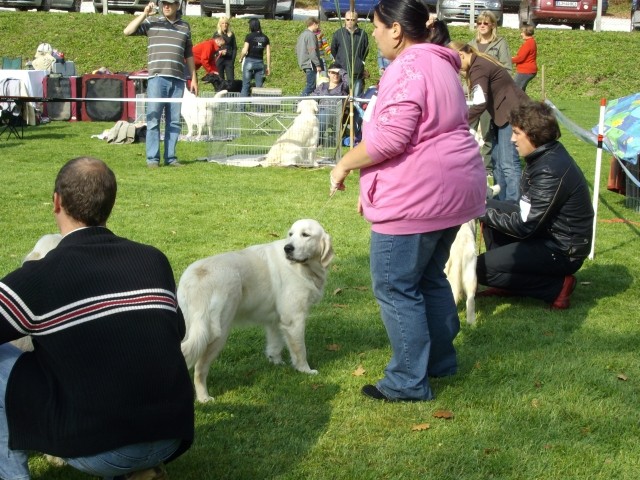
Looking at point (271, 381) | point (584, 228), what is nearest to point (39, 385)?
point (271, 381)

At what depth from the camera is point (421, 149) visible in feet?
13.2

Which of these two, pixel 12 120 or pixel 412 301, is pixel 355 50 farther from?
pixel 412 301

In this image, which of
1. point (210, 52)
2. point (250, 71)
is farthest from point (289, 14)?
point (210, 52)

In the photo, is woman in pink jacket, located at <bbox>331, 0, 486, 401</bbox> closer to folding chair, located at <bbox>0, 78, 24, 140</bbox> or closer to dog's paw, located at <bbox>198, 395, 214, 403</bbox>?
dog's paw, located at <bbox>198, 395, 214, 403</bbox>

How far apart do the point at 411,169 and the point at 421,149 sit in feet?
0.35

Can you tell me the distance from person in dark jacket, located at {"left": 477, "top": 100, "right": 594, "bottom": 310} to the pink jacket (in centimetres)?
206

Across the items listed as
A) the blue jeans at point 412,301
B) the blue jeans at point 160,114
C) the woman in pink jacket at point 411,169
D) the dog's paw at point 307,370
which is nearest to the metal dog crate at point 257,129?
the blue jeans at point 160,114

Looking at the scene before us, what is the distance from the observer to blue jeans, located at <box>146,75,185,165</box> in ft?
38.5

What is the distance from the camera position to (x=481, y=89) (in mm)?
8664

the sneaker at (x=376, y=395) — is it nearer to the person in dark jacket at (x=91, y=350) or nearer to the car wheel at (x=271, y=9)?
the person in dark jacket at (x=91, y=350)

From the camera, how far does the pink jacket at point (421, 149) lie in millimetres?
3932

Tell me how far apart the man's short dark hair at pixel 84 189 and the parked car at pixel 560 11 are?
27337 mm

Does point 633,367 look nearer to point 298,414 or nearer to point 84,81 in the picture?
point 298,414

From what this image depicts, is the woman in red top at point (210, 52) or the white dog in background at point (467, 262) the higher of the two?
the woman in red top at point (210, 52)
